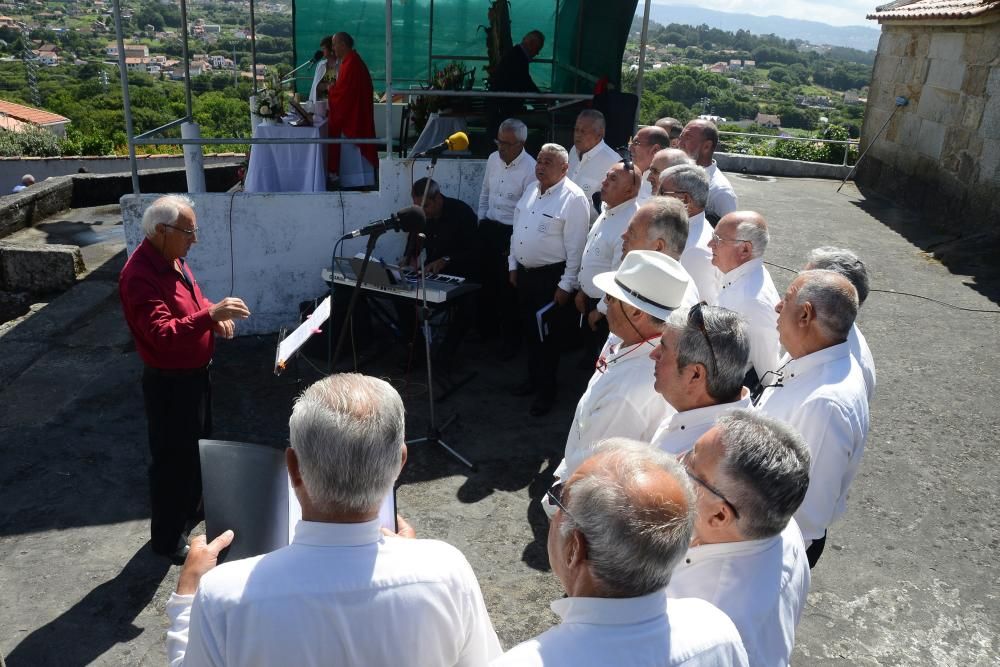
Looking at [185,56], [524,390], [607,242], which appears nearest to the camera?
[607,242]

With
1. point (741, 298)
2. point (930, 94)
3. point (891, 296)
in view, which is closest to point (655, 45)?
point (930, 94)

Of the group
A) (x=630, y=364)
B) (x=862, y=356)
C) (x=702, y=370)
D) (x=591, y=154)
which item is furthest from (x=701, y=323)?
(x=591, y=154)

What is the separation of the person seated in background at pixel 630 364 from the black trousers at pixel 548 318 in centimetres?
233

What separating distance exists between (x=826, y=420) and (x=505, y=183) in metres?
4.20

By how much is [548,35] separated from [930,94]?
23.2 feet

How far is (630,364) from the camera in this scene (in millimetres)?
3086

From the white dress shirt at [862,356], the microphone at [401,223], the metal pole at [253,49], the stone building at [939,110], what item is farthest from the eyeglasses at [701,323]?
the stone building at [939,110]

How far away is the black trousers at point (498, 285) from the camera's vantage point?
6664 mm

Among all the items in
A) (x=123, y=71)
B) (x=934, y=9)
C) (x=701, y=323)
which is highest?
(x=934, y=9)

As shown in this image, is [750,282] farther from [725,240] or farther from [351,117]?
[351,117]

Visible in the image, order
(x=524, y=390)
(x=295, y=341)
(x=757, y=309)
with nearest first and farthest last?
(x=295, y=341), (x=757, y=309), (x=524, y=390)

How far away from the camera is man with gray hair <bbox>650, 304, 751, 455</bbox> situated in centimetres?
261

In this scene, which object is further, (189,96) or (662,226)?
(189,96)

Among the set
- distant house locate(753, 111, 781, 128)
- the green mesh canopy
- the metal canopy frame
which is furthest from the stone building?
distant house locate(753, 111, 781, 128)
